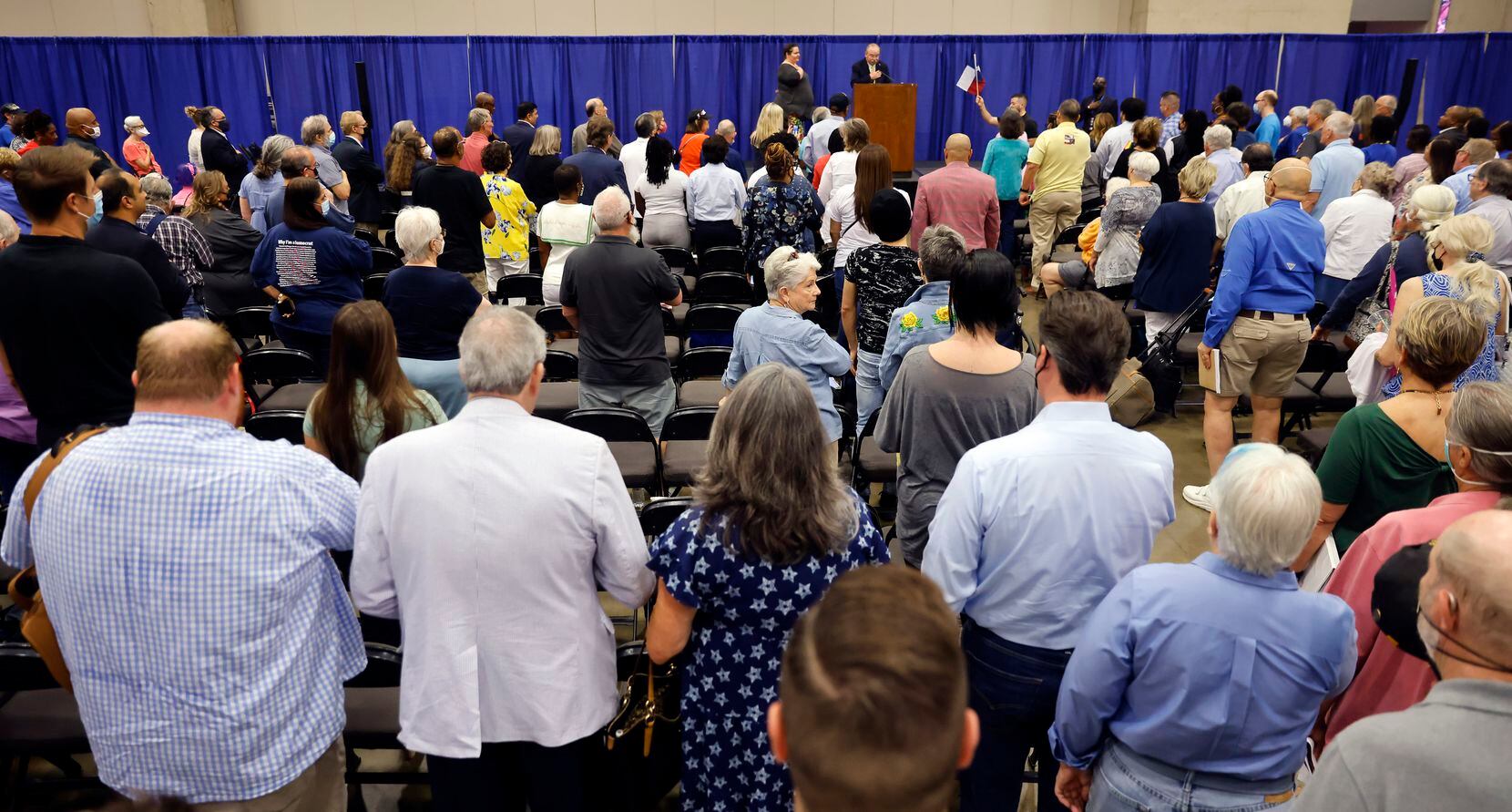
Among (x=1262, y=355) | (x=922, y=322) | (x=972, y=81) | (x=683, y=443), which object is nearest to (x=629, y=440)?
(x=683, y=443)

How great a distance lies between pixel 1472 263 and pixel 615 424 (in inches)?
140

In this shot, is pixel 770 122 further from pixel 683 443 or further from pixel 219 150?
pixel 683 443

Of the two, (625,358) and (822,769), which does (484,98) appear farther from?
(822,769)

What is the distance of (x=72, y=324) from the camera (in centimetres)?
329

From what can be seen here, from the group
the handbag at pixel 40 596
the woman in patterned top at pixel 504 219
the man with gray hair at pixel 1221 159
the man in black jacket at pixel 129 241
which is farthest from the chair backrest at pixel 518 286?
the man with gray hair at pixel 1221 159

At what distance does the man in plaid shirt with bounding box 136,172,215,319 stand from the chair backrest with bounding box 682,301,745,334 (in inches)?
105

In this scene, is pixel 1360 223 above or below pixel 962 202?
below

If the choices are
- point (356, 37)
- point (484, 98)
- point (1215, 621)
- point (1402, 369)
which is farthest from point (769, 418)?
point (356, 37)

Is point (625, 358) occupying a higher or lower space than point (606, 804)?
higher

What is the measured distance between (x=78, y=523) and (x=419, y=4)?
14.2 meters

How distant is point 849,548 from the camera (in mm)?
2107

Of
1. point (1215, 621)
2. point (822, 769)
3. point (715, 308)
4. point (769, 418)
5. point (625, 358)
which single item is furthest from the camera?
point (715, 308)

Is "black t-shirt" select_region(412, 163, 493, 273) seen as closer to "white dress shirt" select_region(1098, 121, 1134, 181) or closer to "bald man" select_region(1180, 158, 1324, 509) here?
"bald man" select_region(1180, 158, 1324, 509)

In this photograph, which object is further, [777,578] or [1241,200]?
[1241,200]
